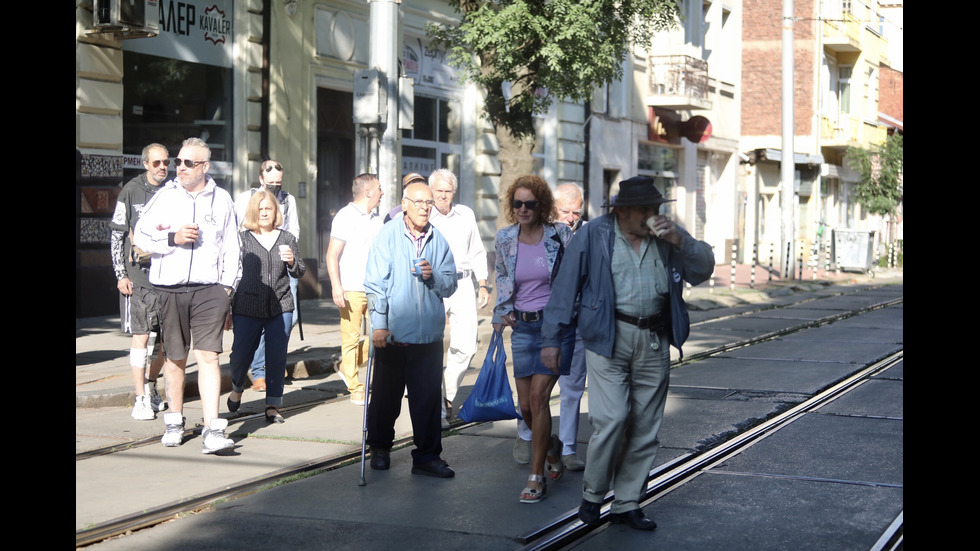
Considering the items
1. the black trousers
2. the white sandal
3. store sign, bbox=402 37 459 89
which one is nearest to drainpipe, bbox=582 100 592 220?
store sign, bbox=402 37 459 89

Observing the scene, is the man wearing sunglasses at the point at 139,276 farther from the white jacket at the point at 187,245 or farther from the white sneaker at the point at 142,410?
the white jacket at the point at 187,245

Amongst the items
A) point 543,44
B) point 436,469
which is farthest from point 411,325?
point 543,44

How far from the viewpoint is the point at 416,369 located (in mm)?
7219

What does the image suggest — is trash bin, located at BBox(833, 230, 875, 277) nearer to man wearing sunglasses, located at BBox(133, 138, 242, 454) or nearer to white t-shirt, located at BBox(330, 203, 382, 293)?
white t-shirt, located at BBox(330, 203, 382, 293)

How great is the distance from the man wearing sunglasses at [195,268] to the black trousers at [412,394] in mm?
1033

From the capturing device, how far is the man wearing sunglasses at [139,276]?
8875mm

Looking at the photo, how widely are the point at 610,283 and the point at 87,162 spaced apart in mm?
10948

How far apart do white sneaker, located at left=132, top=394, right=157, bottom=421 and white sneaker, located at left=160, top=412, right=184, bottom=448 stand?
1105 mm

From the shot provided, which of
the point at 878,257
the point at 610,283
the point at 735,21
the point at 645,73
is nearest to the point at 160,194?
the point at 610,283

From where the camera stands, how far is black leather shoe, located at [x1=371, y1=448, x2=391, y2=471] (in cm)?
730

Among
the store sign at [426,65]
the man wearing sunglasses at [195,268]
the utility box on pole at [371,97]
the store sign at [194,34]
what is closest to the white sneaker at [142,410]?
the man wearing sunglasses at [195,268]

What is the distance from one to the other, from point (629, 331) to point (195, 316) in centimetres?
308

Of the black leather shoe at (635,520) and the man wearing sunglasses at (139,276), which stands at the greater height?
the man wearing sunglasses at (139,276)

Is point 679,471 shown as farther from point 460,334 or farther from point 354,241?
point 354,241
